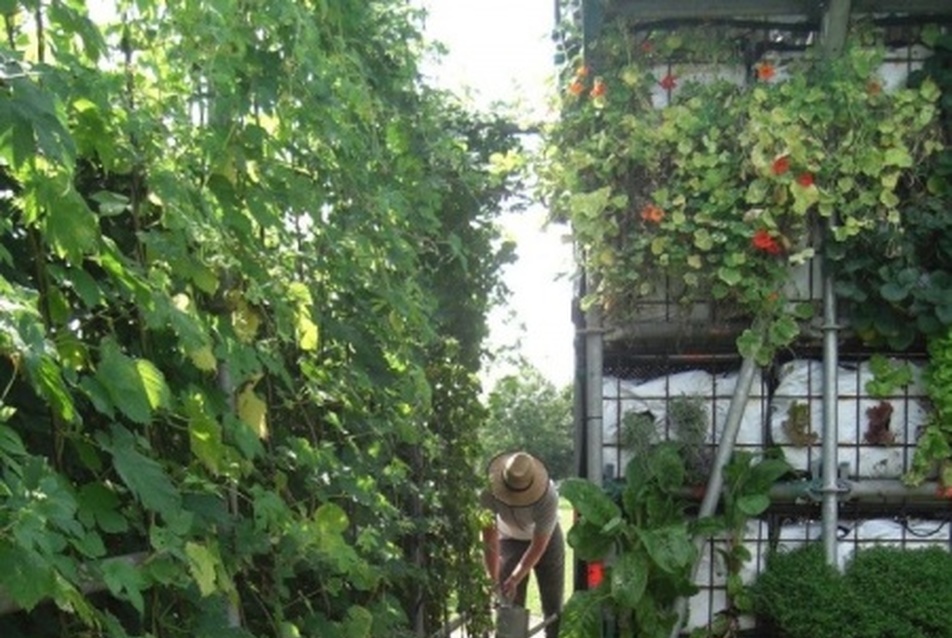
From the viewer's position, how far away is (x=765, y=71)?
534 cm

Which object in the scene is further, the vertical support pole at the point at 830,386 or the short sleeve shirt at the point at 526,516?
the short sleeve shirt at the point at 526,516

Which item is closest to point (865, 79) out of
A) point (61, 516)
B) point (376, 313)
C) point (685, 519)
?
point (685, 519)

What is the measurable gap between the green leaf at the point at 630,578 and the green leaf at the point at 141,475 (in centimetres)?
292

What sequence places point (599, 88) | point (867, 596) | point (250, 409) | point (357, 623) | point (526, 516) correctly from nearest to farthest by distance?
point (250, 409) < point (357, 623) < point (867, 596) < point (599, 88) < point (526, 516)

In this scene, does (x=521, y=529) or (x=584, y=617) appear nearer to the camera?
(x=584, y=617)

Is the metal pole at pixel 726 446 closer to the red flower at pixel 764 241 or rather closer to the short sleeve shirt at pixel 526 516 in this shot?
the red flower at pixel 764 241

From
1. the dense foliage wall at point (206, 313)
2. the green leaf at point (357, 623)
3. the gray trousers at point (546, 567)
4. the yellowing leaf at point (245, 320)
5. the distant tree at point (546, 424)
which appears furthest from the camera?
the distant tree at point (546, 424)

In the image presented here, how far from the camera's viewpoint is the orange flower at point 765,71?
17.5 feet

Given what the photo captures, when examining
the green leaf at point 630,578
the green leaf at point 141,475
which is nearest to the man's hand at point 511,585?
the green leaf at point 630,578

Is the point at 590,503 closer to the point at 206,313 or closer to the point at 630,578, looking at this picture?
the point at 630,578

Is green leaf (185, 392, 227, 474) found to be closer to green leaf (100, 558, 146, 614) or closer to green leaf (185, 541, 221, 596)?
green leaf (185, 541, 221, 596)

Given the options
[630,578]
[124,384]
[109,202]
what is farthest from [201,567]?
[630,578]

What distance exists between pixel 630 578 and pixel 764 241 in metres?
1.28

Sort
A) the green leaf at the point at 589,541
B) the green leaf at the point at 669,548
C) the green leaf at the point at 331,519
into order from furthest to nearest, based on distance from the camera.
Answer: the green leaf at the point at 589,541 < the green leaf at the point at 669,548 < the green leaf at the point at 331,519
